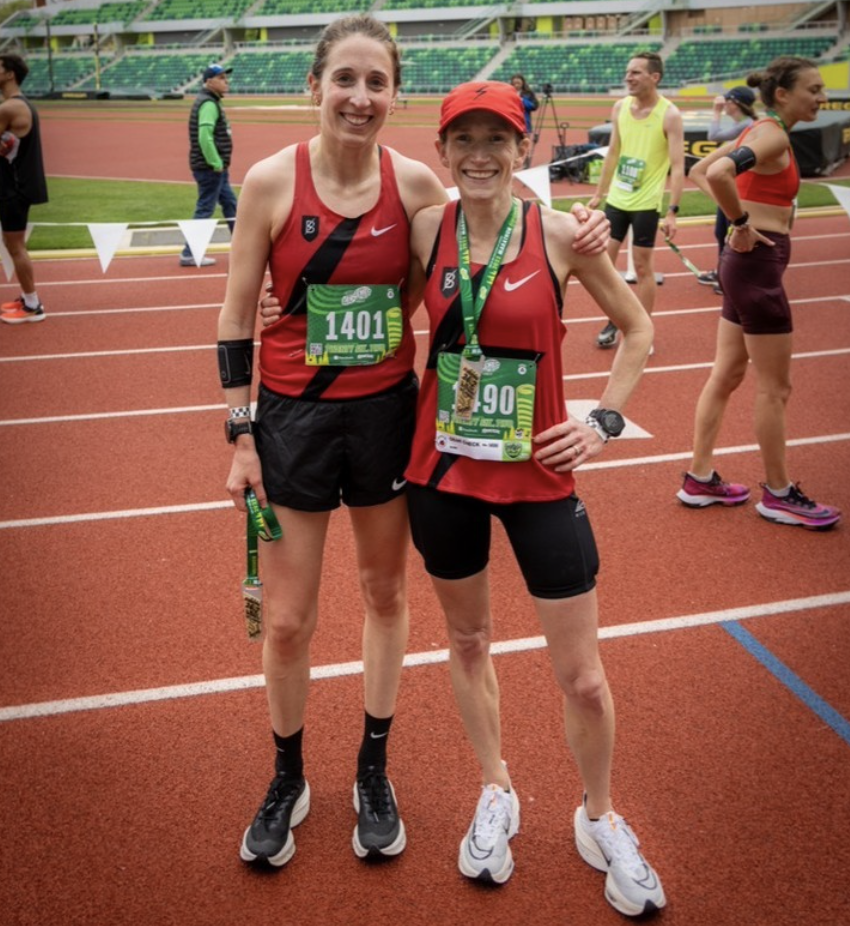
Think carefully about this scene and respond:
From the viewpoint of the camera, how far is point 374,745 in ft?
9.36

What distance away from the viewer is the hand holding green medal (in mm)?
2469

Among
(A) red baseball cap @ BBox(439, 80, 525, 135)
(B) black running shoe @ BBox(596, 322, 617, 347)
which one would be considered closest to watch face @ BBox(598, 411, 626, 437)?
(A) red baseball cap @ BBox(439, 80, 525, 135)

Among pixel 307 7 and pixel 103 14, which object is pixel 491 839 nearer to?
pixel 307 7

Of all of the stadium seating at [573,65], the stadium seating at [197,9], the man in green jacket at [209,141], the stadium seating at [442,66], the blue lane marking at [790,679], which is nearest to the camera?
the blue lane marking at [790,679]

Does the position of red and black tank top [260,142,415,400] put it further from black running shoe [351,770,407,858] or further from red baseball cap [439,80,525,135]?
black running shoe [351,770,407,858]

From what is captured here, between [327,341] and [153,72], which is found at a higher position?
[327,341]

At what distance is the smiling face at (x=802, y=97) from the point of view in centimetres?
412

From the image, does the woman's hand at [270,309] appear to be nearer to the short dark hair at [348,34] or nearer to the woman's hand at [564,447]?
the short dark hair at [348,34]

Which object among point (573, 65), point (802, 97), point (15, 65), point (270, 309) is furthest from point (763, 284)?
point (573, 65)

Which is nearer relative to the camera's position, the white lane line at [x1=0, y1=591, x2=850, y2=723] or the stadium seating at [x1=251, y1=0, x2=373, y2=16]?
the white lane line at [x1=0, y1=591, x2=850, y2=723]

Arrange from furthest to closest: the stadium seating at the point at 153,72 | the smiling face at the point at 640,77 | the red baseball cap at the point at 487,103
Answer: the stadium seating at the point at 153,72 < the smiling face at the point at 640,77 < the red baseball cap at the point at 487,103

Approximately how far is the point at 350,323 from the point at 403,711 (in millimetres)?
1624

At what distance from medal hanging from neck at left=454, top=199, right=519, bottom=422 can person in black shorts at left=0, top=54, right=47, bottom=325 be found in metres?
7.09

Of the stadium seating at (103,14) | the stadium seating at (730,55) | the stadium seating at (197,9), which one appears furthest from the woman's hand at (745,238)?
the stadium seating at (103,14)
